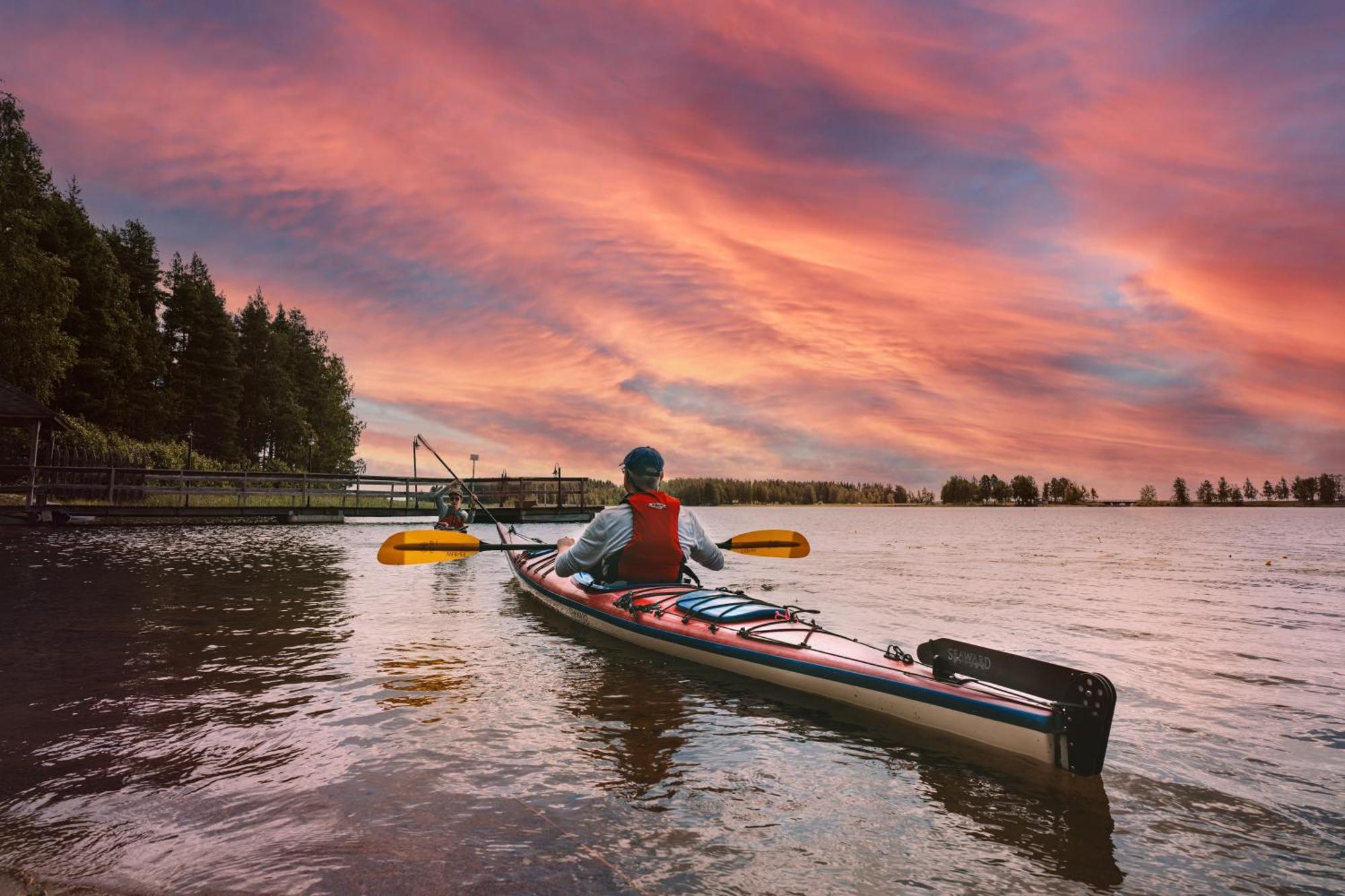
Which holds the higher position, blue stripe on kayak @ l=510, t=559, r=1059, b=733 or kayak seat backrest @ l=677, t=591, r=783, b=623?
kayak seat backrest @ l=677, t=591, r=783, b=623

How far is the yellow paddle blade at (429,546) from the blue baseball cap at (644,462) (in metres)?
2.86

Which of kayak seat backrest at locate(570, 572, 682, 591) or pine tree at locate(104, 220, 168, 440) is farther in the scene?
pine tree at locate(104, 220, 168, 440)

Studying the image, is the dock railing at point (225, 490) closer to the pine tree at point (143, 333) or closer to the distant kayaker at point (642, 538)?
the pine tree at point (143, 333)

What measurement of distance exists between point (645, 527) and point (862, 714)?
10.5 ft

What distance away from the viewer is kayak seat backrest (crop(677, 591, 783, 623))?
726cm

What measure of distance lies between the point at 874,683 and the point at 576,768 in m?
2.35

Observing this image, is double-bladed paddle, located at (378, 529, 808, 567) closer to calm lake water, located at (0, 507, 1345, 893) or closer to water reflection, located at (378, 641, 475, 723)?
calm lake water, located at (0, 507, 1345, 893)

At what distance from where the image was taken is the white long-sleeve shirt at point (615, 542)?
827 cm

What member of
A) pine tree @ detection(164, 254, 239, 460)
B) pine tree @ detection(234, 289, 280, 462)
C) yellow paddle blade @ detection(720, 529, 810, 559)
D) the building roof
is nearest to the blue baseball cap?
yellow paddle blade @ detection(720, 529, 810, 559)

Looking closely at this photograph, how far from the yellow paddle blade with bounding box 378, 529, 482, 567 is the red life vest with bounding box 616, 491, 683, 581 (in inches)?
97.1

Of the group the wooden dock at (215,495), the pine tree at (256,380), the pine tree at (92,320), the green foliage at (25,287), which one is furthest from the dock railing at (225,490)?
the pine tree at (256,380)

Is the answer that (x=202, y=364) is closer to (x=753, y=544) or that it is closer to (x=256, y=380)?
(x=256, y=380)

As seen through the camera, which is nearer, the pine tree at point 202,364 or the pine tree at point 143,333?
the pine tree at point 143,333

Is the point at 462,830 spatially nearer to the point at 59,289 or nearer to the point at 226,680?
the point at 226,680
